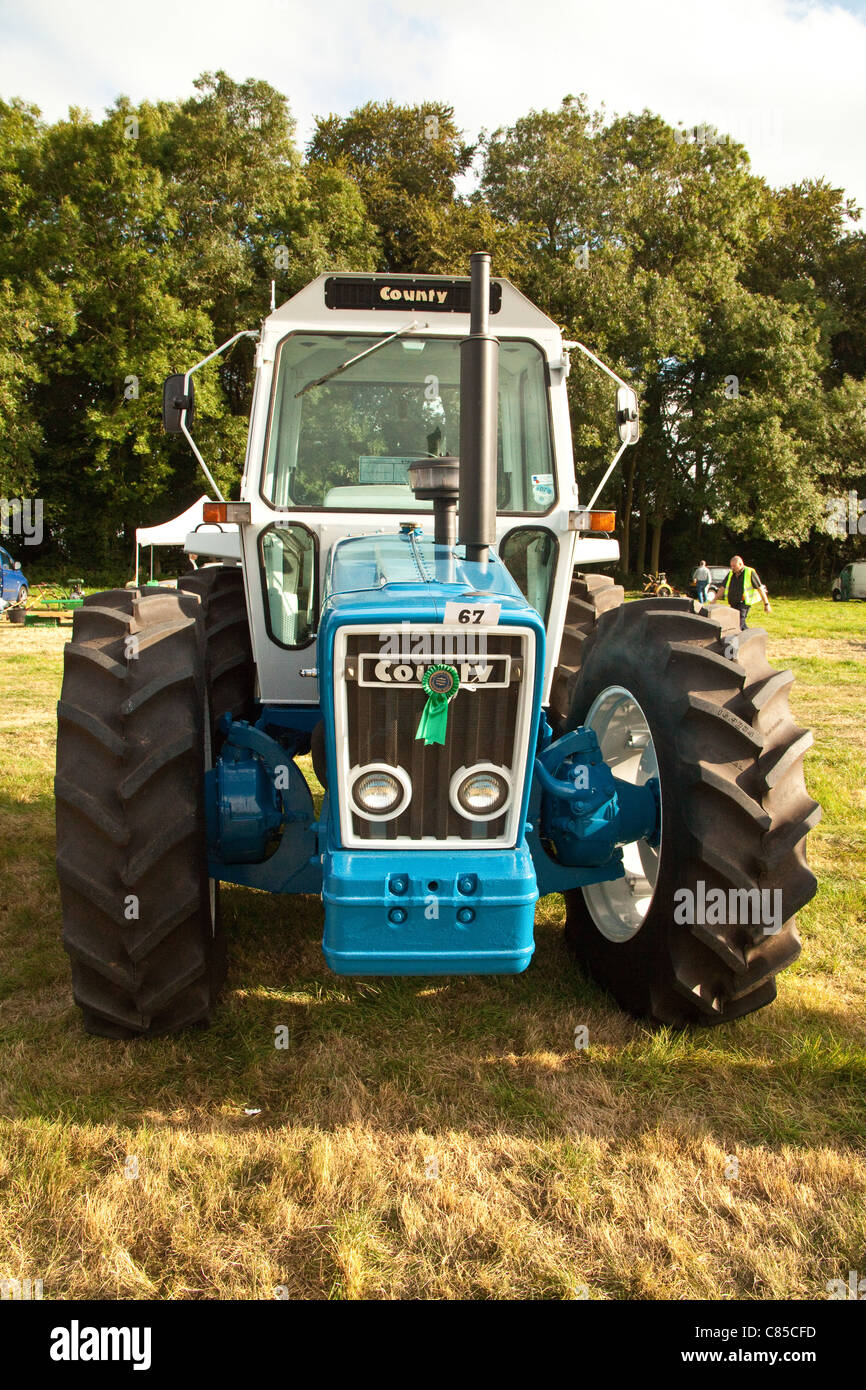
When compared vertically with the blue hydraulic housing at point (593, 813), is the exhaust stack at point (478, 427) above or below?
above

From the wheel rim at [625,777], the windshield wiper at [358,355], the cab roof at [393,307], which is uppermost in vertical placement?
the cab roof at [393,307]

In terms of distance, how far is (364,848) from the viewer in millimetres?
2820

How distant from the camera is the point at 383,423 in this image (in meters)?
4.43

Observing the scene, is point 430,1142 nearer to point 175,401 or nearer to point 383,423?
point 383,423

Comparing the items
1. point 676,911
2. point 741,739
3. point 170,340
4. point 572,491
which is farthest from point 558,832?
point 170,340

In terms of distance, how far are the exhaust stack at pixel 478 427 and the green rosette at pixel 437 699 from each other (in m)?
0.44

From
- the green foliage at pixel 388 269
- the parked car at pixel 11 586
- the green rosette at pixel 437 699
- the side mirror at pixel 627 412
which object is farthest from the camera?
the green foliage at pixel 388 269

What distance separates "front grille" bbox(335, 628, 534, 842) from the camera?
274cm

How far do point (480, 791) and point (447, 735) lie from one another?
7.3 inches

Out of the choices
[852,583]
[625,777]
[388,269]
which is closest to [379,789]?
[625,777]

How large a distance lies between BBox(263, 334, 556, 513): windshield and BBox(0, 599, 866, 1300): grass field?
1938 mm

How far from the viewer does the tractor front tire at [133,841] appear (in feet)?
9.75

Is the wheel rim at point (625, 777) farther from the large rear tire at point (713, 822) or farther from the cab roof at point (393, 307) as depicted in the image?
the cab roof at point (393, 307)

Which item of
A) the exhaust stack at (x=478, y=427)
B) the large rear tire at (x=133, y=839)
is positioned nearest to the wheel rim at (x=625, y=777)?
the exhaust stack at (x=478, y=427)
